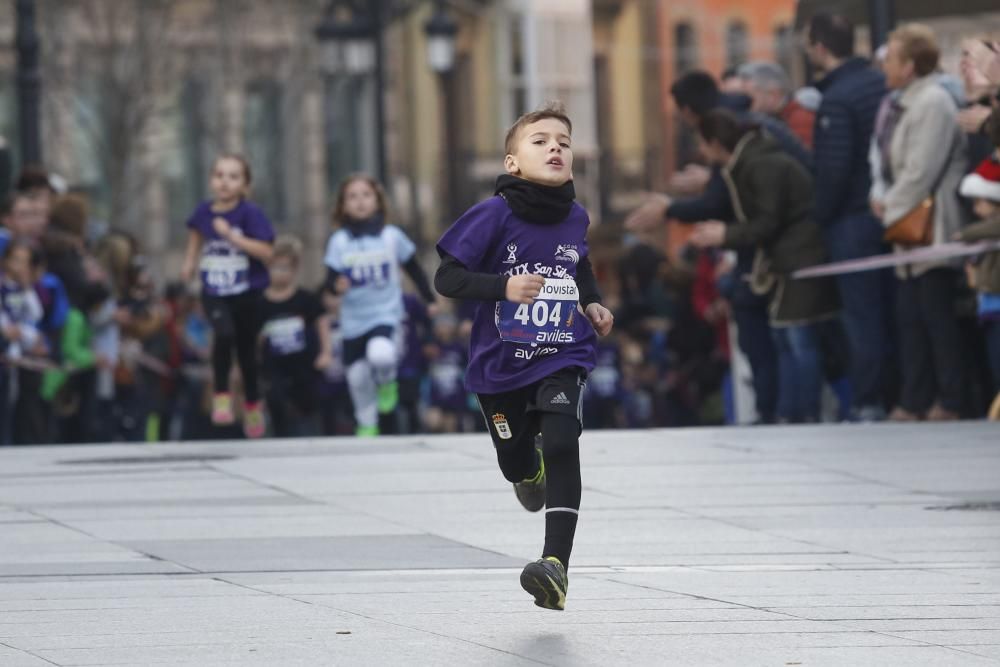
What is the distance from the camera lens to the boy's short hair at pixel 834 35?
15.1 m

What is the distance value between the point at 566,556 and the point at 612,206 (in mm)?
41909

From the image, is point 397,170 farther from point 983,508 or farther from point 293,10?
point 983,508

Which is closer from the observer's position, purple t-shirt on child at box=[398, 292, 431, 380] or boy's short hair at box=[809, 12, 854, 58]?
boy's short hair at box=[809, 12, 854, 58]

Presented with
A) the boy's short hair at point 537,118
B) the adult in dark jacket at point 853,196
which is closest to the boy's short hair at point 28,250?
the adult in dark jacket at point 853,196

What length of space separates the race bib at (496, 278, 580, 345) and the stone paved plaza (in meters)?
0.84

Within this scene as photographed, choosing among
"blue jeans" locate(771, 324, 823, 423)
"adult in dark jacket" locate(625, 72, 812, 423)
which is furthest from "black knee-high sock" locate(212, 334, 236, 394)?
"blue jeans" locate(771, 324, 823, 423)

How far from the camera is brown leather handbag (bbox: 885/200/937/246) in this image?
562 inches

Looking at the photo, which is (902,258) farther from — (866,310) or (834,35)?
(834,35)

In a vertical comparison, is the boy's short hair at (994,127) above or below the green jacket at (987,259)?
above

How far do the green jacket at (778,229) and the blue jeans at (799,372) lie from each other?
10 centimetres

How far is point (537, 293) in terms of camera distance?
8328 millimetres

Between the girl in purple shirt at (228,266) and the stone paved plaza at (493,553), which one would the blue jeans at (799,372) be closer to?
the stone paved plaza at (493,553)

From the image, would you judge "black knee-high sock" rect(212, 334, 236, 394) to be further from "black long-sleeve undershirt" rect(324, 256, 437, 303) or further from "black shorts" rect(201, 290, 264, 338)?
"black long-sleeve undershirt" rect(324, 256, 437, 303)

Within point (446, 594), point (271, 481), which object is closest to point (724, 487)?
point (271, 481)
